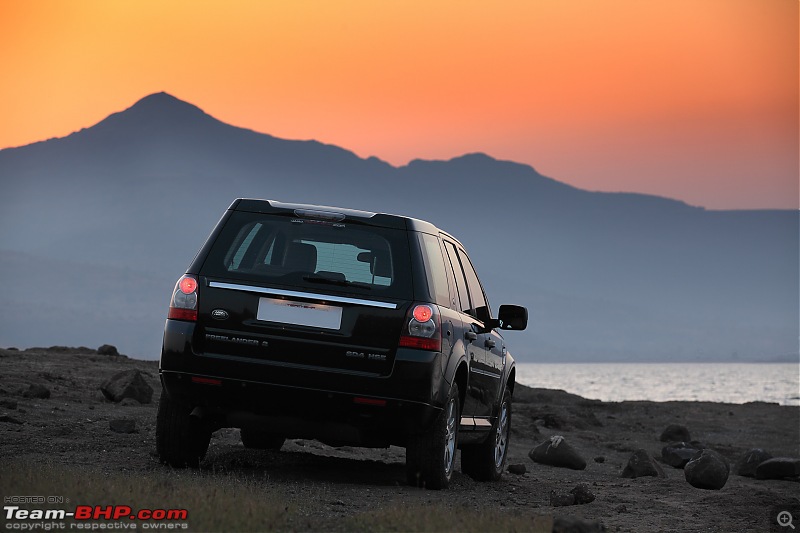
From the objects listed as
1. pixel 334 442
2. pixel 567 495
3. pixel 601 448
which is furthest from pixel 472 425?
pixel 601 448

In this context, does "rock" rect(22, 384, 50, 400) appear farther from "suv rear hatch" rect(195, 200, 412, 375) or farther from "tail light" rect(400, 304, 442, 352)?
"tail light" rect(400, 304, 442, 352)

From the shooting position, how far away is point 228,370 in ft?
29.8

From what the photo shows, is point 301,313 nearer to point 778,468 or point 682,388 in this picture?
point 778,468

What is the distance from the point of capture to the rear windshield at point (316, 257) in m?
9.16

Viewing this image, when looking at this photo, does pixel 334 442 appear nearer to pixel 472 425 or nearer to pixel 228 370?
pixel 228 370

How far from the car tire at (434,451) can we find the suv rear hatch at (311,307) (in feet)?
2.68

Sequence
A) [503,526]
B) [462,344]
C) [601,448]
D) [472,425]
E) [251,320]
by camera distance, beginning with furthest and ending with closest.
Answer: [601,448] → [472,425] → [462,344] → [251,320] → [503,526]

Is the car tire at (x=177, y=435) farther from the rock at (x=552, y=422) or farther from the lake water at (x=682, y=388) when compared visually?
the lake water at (x=682, y=388)

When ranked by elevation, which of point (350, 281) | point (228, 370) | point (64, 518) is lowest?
point (64, 518)

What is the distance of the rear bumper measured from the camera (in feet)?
29.6

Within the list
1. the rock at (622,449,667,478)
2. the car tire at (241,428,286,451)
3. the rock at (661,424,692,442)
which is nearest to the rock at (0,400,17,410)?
the car tire at (241,428,286,451)

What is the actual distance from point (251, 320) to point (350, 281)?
76 centimetres

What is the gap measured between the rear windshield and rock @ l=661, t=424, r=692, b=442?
1566 centimetres

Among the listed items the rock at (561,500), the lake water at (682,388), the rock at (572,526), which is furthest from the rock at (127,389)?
the lake water at (682,388)
